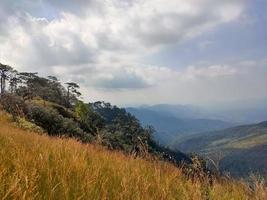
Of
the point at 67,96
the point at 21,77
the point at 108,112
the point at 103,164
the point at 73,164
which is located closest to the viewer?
the point at 73,164

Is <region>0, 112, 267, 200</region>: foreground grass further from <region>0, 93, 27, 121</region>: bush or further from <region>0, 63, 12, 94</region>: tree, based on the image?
<region>0, 63, 12, 94</region>: tree

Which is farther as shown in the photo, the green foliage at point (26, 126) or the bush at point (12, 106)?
the bush at point (12, 106)

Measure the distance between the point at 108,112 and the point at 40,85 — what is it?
6613 cm

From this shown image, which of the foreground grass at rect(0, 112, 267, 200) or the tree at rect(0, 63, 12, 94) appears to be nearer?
the foreground grass at rect(0, 112, 267, 200)

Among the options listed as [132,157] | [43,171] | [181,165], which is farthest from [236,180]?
[43,171]

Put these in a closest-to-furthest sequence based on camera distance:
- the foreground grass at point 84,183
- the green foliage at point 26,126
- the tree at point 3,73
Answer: the foreground grass at point 84,183 < the green foliage at point 26,126 < the tree at point 3,73

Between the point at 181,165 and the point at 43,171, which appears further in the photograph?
the point at 181,165

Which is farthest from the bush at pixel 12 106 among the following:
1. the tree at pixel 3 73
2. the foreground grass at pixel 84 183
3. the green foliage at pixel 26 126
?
the tree at pixel 3 73

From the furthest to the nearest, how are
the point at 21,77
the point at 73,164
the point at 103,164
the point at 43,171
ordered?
the point at 21,77, the point at 103,164, the point at 73,164, the point at 43,171

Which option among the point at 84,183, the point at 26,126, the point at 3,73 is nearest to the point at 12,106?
the point at 26,126

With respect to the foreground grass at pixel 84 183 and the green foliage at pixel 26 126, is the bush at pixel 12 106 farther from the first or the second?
the foreground grass at pixel 84 183

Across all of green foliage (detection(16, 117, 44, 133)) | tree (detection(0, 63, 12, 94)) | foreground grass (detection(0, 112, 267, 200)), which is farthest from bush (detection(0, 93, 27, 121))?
tree (detection(0, 63, 12, 94))

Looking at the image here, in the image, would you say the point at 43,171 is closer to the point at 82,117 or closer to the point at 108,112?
the point at 82,117

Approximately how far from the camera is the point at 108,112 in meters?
189
